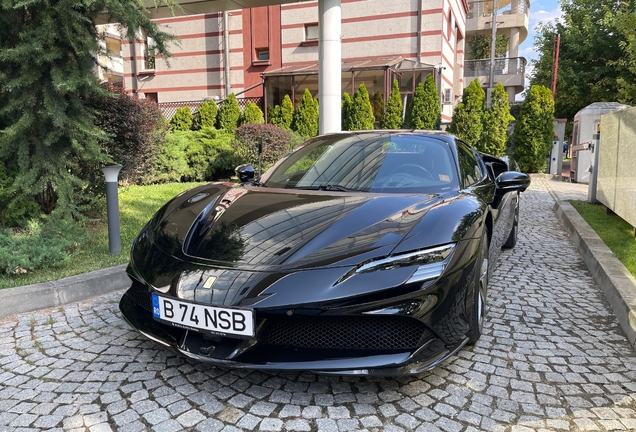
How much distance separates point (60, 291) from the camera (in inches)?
138

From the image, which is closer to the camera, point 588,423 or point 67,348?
point 588,423

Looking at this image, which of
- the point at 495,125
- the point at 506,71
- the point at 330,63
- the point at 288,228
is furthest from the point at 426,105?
the point at 506,71

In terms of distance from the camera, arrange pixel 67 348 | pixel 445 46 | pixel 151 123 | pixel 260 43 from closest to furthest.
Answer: pixel 67 348
pixel 151 123
pixel 445 46
pixel 260 43

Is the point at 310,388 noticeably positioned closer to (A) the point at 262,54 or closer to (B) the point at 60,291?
(B) the point at 60,291

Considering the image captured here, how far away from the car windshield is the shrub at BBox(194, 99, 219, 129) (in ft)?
46.9

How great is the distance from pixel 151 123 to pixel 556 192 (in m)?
8.88

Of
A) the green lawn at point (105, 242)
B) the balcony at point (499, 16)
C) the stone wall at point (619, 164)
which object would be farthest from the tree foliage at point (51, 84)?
the balcony at point (499, 16)

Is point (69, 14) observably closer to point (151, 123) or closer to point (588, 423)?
point (151, 123)

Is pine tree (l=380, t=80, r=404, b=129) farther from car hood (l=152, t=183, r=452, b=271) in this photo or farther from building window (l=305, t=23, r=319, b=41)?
car hood (l=152, t=183, r=452, b=271)

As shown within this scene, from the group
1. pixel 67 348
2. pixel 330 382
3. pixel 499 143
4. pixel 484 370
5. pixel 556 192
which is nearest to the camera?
pixel 330 382

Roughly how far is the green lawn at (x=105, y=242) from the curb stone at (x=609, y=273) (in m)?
4.03

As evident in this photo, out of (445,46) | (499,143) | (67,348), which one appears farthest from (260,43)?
(67,348)

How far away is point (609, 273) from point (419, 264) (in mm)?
2758

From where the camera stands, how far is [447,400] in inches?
85.8
